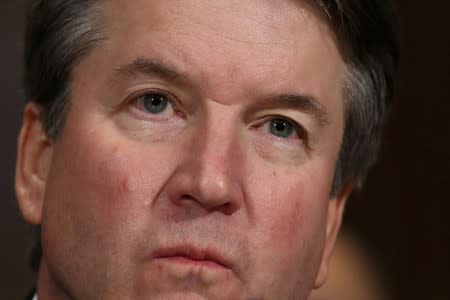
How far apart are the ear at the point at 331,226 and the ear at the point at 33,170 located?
825 millimetres

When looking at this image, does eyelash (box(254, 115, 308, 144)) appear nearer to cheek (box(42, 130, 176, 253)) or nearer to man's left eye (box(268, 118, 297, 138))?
man's left eye (box(268, 118, 297, 138))

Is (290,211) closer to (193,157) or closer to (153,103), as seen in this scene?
(193,157)

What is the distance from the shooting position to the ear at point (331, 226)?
286 cm

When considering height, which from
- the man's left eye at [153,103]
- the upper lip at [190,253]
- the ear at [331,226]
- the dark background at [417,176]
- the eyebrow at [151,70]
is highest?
the eyebrow at [151,70]

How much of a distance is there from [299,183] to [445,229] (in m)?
1.99

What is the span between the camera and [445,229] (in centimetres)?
437

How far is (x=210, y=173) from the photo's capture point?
231 cm

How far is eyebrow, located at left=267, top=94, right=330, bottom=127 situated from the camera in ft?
8.21

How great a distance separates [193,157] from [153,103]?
228 millimetres

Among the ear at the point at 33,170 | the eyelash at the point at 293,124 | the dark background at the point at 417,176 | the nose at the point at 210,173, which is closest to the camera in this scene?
the nose at the point at 210,173

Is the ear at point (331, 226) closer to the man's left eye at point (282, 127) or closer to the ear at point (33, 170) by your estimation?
the man's left eye at point (282, 127)

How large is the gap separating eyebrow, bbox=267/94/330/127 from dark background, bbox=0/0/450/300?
1.84 meters

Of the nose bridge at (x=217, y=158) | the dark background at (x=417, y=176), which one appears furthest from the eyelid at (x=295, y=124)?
the dark background at (x=417, y=176)

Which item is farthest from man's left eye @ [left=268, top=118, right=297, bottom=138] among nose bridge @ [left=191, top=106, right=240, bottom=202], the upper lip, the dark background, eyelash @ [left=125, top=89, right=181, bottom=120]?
the dark background
